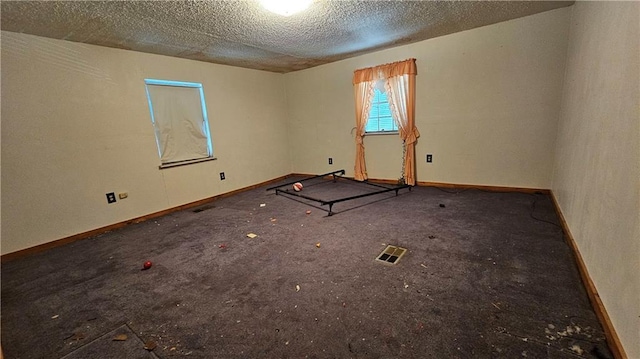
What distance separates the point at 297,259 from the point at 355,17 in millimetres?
2452

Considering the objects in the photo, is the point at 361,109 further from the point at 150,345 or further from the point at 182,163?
the point at 150,345

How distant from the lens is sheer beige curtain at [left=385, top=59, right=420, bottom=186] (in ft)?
12.6

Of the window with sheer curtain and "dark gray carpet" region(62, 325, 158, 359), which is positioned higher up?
the window with sheer curtain

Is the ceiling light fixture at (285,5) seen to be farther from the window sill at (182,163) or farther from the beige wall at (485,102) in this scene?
the window sill at (182,163)

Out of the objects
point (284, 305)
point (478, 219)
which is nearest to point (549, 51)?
point (478, 219)

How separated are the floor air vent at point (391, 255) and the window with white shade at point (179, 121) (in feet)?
10.5

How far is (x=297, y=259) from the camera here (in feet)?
7.01

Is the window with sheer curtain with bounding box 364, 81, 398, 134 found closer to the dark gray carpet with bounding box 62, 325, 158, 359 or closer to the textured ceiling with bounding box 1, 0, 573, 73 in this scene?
the textured ceiling with bounding box 1, 0, 573, 73

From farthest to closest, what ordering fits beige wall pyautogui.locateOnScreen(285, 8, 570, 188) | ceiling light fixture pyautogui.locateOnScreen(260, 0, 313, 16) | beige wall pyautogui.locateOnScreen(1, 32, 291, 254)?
beige wall pyautogui.locateOnScreen(285, 8, 570, 188) < beige wall pyautogui.locateOnScreen(1, 32, 291, 254) < ceiling light fixture pyautogui.locateOnScreen(260, 0, 313, 16)

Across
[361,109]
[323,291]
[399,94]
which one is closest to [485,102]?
[399,94]

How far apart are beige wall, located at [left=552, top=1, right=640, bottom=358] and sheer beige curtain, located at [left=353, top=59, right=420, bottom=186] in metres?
1.87

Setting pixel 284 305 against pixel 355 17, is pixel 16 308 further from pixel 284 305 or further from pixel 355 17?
pixel 355 17

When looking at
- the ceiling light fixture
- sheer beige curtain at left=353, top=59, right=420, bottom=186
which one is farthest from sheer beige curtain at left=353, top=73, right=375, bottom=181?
the ceiling light fixture

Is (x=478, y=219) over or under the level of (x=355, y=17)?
under
